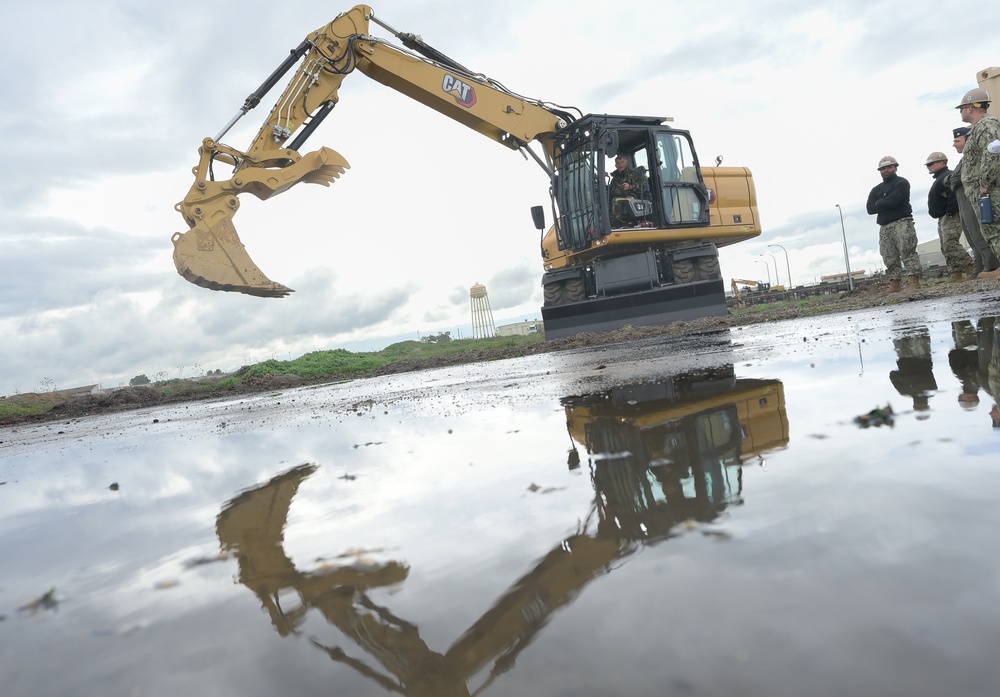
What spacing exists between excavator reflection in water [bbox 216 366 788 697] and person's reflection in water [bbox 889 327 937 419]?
491 millimetres

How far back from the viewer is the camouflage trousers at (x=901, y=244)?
37.5ft

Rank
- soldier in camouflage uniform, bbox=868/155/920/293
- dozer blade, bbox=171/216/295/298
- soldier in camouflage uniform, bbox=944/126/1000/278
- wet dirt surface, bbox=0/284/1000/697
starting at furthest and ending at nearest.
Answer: dozer blade, bbox=171/216/295/298 < soldier in camouflage uniform, bbox=868/155/920/293 < soldier in camouflage uniform, bbox=944/126/1000/278 < wet dirt surface, bbox=0/284/1000/697

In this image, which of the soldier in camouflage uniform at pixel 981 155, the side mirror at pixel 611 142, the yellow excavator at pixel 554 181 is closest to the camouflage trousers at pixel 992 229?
the soldier in camouflage uniform at pixel 981 155

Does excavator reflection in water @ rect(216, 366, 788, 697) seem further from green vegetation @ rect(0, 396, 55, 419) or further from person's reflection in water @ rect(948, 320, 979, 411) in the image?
green vegetation @ rect(0, 396, 55, 419)

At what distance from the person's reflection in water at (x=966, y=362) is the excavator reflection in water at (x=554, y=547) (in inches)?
25.0

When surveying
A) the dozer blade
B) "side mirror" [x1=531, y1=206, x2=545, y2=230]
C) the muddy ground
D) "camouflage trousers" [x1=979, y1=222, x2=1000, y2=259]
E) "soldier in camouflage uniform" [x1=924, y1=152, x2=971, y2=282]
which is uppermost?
"side mirror" [x1=531, y1=206, x2=545, y2=230]

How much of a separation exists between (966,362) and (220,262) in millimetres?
11920

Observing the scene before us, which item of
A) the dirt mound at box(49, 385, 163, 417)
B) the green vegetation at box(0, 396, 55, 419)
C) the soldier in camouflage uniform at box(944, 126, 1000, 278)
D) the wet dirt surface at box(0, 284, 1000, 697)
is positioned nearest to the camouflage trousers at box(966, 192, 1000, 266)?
the soldier in camouflage uniform at box(944, 126, 1000, 278)

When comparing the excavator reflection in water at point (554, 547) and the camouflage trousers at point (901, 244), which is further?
the camouflage trousers at point (901, 244)

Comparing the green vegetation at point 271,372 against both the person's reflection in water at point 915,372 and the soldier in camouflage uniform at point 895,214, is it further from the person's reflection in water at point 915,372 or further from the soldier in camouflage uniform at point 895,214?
the person's reflection in water at point 915,372

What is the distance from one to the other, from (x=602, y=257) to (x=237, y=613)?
13.9 m

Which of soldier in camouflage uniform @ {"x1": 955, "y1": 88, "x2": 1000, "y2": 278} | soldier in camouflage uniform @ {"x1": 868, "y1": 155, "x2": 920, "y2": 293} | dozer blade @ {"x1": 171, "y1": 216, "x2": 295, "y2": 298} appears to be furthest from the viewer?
A: dozer blade @ {"x1": 171, "y1": 216, "x2": 295, "y2": 298}

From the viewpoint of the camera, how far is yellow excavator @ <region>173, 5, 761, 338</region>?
41.1 feet

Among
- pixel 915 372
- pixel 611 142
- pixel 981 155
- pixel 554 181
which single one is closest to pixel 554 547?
pixel 915 372
